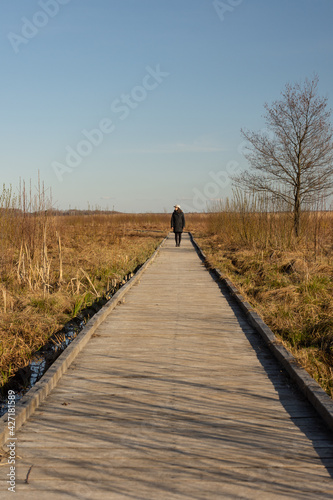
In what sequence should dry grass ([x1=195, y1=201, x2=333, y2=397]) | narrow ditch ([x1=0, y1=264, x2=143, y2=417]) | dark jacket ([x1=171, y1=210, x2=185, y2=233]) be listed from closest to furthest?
1. narrow ditch ([x1=0, y1=264, x2=143, y2=417])
2. dry grass ([x1=195, y1=201, x2=333, y2=397])
3. dark jacket ([x1=171, y1=210, x2=185, y2=233])

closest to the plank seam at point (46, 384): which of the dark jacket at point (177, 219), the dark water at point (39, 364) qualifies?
the dark water at point (39, 364)

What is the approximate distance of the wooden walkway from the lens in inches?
94.6

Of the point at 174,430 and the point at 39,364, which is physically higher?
the point at 174,430

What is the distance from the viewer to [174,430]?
3.03 metres

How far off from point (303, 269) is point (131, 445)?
8.66 meters

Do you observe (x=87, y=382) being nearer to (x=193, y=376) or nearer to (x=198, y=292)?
(x=193, y=376)

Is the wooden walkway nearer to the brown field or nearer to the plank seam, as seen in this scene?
the plank seam

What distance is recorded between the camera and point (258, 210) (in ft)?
57.4

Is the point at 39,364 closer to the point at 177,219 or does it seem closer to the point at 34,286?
the point at 34,286

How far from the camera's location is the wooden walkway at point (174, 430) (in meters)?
2.40

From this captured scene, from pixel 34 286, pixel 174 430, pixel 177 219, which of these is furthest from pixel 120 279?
pixel 174 430

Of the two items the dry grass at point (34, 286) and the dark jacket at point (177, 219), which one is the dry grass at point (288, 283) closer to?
the dark jacket at point (177, 219)

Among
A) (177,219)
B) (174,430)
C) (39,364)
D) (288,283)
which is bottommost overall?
(39,364)

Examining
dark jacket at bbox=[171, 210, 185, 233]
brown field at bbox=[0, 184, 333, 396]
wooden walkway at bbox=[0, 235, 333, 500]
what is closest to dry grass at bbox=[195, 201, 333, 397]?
brown field at bbox=[0, 184, 333, 396]
